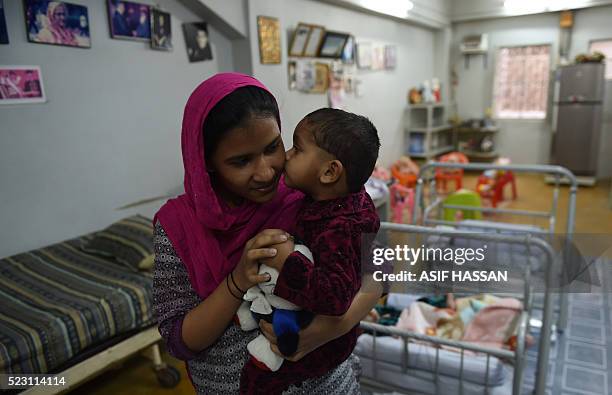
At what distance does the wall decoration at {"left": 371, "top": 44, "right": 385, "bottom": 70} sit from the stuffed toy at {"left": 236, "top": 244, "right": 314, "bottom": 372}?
4927 mm

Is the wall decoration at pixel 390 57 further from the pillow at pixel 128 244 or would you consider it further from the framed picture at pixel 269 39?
the pillow at pixel 128 244

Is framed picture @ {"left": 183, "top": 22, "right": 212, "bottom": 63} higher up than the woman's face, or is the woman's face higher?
framed picture @ {"left": 183, "top": 22, "right": 212, "bottom": 63}

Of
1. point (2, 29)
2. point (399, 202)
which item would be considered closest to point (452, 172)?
point (399, 202)

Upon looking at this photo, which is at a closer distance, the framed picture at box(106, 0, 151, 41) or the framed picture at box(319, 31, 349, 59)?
the framed picture at box(106, 0, 151, 41)

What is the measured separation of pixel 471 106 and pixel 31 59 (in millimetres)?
6573

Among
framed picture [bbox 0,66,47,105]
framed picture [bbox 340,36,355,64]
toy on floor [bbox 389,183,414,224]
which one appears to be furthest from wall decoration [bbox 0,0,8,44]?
toy on floor [bbox 389,183,414,224]

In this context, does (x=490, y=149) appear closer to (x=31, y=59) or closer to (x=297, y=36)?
(x=297, y=36)

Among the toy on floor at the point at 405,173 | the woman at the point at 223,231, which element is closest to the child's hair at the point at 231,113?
the woman at the point at 223,231

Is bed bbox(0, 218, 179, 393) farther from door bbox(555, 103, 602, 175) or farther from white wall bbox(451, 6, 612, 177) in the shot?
white wall bbox(451, 6, 612, 177)

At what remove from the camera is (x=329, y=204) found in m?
0.81

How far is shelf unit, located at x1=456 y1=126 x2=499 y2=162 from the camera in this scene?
6.88m

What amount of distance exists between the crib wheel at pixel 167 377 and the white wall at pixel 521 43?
21.2ft

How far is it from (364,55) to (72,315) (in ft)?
13.9

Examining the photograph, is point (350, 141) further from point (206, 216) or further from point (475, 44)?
point (475, 44)
